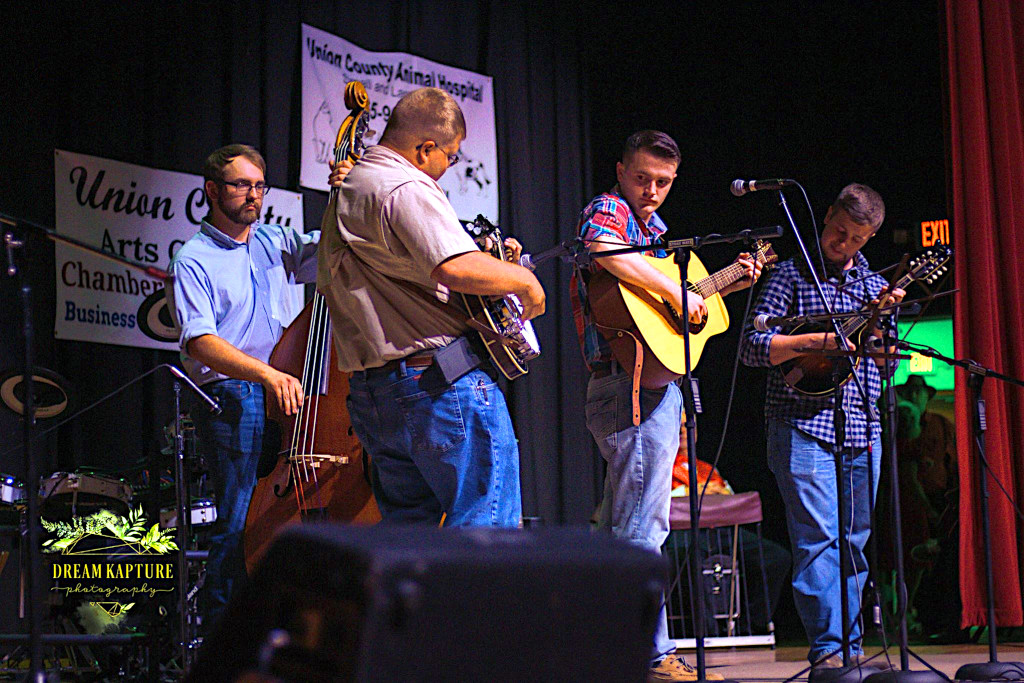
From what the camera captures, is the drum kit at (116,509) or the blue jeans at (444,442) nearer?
the blue jeans at (444,442)

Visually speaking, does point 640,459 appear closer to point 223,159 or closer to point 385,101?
point 223,159

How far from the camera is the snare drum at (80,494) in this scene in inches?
147

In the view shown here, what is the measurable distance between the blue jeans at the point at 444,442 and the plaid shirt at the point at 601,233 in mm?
834

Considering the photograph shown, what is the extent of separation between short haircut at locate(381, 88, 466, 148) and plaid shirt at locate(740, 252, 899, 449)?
148cm

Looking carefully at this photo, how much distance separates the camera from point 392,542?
1.22 m

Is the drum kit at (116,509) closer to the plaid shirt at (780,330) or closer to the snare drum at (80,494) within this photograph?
the snare drum at (80,494)

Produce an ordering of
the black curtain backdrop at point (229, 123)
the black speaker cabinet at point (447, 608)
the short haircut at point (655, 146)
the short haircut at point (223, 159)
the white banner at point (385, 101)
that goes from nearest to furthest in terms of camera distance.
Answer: the black speaker cabinet at point (447, 608), the short haircut at point (655, 146), the short haircut at point (223, 159), the black curtain backdrop at point (229, 123), the white banner at point (385, 101)

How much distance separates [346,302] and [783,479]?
1.82m

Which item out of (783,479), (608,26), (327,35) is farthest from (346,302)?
(608,26)

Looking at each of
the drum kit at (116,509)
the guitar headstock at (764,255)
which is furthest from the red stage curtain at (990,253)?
the drum kit at (116,509)

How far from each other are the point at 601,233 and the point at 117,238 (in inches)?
91.0

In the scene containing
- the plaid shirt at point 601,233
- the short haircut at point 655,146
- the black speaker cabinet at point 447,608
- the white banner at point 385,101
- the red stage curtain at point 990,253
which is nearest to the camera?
the black speaker cabinet at point 447,608

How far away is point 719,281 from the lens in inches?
149

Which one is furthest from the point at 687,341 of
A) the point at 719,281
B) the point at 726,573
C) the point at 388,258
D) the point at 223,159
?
the point at 726,573
